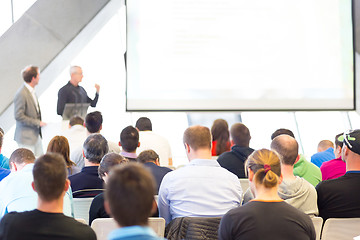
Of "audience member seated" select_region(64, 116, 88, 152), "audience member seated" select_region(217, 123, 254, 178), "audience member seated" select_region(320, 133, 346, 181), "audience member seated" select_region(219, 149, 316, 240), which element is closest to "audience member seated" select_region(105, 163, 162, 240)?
"audience member seated" select_region(219, 149, 316, 240)

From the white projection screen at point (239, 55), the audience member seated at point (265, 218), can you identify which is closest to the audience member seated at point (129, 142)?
the audience member seated at point (265, 218)

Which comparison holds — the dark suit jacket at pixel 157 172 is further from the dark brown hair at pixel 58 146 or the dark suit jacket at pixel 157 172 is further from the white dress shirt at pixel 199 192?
the dark brown hair at pixel 58 146

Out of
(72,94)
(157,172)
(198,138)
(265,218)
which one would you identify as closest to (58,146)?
(157,172)

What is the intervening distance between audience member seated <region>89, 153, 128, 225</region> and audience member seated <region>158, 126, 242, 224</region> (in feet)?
1.21

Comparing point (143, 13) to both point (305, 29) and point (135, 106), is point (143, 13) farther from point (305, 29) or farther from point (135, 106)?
point (305, 29)

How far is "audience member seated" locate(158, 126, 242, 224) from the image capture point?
10.3ft

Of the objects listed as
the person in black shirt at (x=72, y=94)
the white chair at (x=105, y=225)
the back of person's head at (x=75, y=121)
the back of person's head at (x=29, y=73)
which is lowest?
the white chair at (x=105, y=225)

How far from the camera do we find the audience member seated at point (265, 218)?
8.08 ft

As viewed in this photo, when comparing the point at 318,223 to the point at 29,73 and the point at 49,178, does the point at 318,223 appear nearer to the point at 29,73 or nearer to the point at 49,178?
the point at 49,178

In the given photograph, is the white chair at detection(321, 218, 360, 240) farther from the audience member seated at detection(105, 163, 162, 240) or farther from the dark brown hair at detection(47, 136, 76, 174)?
the dark brown hair at detection(47, 136, 76, 174)

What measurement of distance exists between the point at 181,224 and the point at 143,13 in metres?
4.71

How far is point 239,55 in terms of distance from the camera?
24.2 feet

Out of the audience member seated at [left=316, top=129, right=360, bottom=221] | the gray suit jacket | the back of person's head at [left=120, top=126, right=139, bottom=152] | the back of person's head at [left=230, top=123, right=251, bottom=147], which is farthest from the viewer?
the gray suit jacket

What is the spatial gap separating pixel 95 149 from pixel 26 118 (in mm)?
2690
